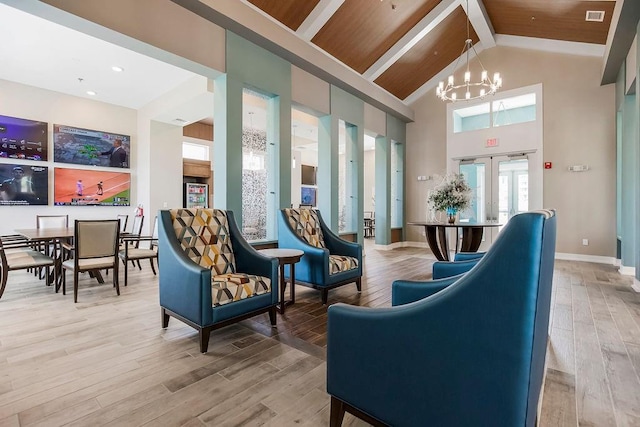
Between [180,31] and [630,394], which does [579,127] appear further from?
[180,31]

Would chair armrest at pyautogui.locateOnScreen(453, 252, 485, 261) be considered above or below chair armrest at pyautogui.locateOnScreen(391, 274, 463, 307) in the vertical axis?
above

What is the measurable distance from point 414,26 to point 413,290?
241 inches

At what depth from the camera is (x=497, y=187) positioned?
7.35 m

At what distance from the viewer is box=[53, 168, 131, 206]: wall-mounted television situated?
256 inches

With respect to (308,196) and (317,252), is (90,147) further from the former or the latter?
(308,196)

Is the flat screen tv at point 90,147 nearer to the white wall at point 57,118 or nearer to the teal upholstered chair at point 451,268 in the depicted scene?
the white wall at point 57,118

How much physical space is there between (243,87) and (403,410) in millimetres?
4397

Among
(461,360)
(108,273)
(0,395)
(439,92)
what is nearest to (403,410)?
(461,360)

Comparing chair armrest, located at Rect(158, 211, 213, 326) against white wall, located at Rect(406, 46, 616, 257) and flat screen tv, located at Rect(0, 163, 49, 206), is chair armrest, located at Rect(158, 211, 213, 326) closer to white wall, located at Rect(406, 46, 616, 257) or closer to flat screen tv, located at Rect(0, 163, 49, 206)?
flat screen tv, located at Rect(0, 163, 49, 206)

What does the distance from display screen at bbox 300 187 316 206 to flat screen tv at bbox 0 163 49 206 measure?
739 cm

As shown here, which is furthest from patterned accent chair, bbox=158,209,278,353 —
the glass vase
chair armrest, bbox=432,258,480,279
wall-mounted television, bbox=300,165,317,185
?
wall-mounted television, bbox=300,165,317,185

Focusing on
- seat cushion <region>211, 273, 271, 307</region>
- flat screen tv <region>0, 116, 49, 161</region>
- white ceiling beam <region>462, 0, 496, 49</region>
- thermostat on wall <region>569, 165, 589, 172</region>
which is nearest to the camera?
seat cushion <region>211, 273, 271, 307</region>

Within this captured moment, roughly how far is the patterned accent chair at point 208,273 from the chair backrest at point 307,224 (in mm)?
971

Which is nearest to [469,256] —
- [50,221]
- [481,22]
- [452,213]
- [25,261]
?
[452,213]
